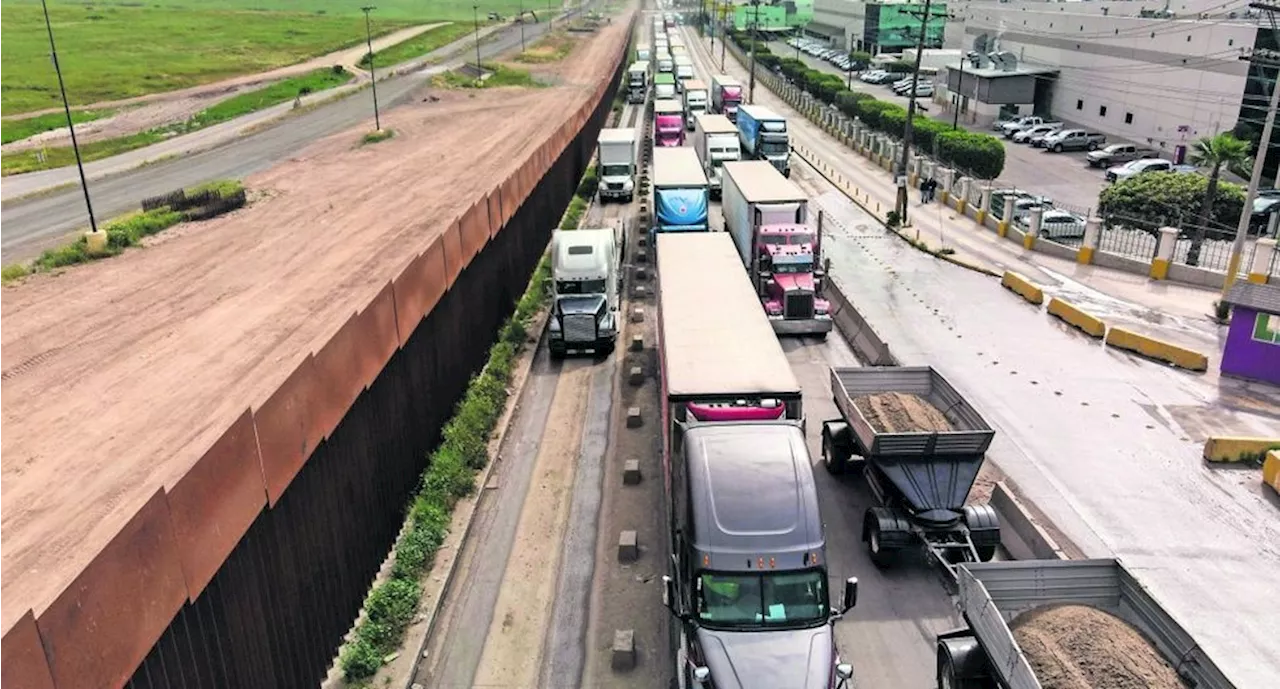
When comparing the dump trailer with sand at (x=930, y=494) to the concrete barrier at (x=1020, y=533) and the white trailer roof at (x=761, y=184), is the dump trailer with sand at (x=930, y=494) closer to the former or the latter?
the concrete barrier at (x=1020, y=533)

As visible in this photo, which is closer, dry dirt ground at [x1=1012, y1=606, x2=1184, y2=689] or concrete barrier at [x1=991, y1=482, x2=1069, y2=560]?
dry dirt ground at [x1=1012, y1=606, x2=1184, y2=689]

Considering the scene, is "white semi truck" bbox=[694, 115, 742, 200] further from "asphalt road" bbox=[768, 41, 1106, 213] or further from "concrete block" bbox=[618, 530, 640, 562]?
"concrete block" bbox=[618, 530, 640, 562]

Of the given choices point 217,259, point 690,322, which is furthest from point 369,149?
point 690,322

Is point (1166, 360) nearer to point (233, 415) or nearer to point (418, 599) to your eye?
point (418, 599)

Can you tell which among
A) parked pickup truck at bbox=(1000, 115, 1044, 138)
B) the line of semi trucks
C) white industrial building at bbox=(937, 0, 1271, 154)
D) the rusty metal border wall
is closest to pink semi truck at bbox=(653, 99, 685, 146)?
parked pickup truck at bbox=(1000, 115, 1044, 138)

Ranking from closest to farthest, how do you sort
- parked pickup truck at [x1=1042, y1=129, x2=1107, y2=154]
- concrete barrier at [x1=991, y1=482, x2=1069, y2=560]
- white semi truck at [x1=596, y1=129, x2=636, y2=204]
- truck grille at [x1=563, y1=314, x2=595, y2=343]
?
1. concrete barrier at [x1=991, y1=482, x2=1069, y2=560]
2. truck grille at [x1=563, y1=314, x2=595, y2=343]
3. white semi truck at [x1=596, y1=129, x2=636, y2=204]
4. parked pickup truck at [x1=1042, y1=129, x2=1107, y2=154]
